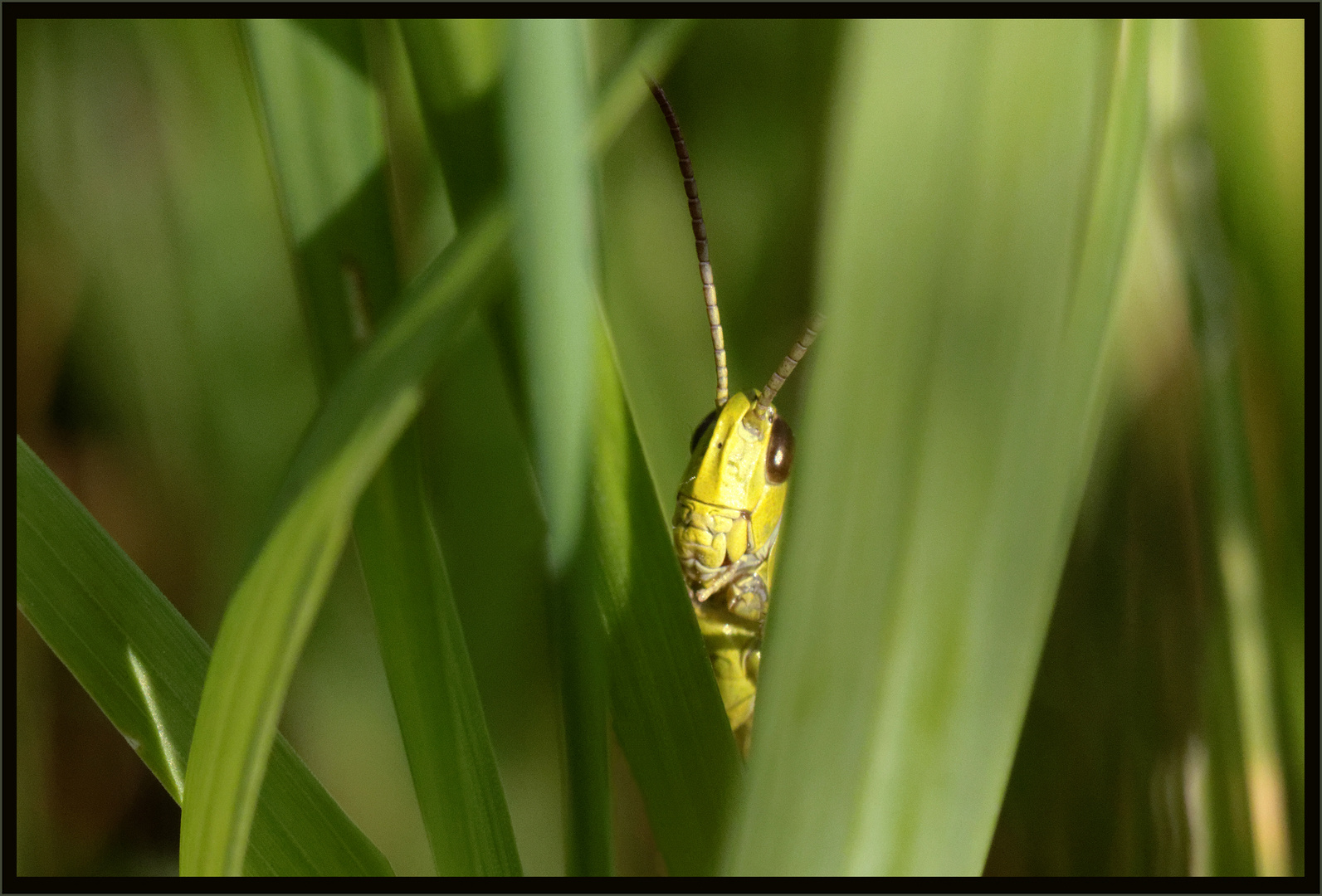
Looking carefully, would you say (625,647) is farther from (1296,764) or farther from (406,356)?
(1296,764)

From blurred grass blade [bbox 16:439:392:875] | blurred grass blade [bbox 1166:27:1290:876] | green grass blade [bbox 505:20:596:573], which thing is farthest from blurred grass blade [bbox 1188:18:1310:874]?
blurred grass blade [bbox 16:439:392:875]

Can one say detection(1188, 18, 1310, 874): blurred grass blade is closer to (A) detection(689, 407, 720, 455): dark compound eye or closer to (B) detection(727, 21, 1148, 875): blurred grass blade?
(B) detection(727, 21, 1148, 875): blurred grass blade

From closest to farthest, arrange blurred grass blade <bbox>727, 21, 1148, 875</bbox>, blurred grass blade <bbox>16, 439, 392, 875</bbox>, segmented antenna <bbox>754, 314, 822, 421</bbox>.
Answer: blurred grass blade <bbox>727, 21, 1148, 875</bbox>
blurred grass blade <bbox>16, 439, 392, 875</bbox>
segmented antenna <bbox>754, 314, 822, 421</bbox>

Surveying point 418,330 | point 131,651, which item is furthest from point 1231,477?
point 131,651

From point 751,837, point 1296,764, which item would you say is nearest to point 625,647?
point 751,837

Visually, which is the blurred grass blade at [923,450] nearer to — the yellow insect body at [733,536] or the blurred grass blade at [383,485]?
the blurred grass blade at [383,485]

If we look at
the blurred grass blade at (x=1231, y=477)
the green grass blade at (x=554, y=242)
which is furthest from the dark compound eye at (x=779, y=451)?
the green grass blade at (x=554, y=242)
